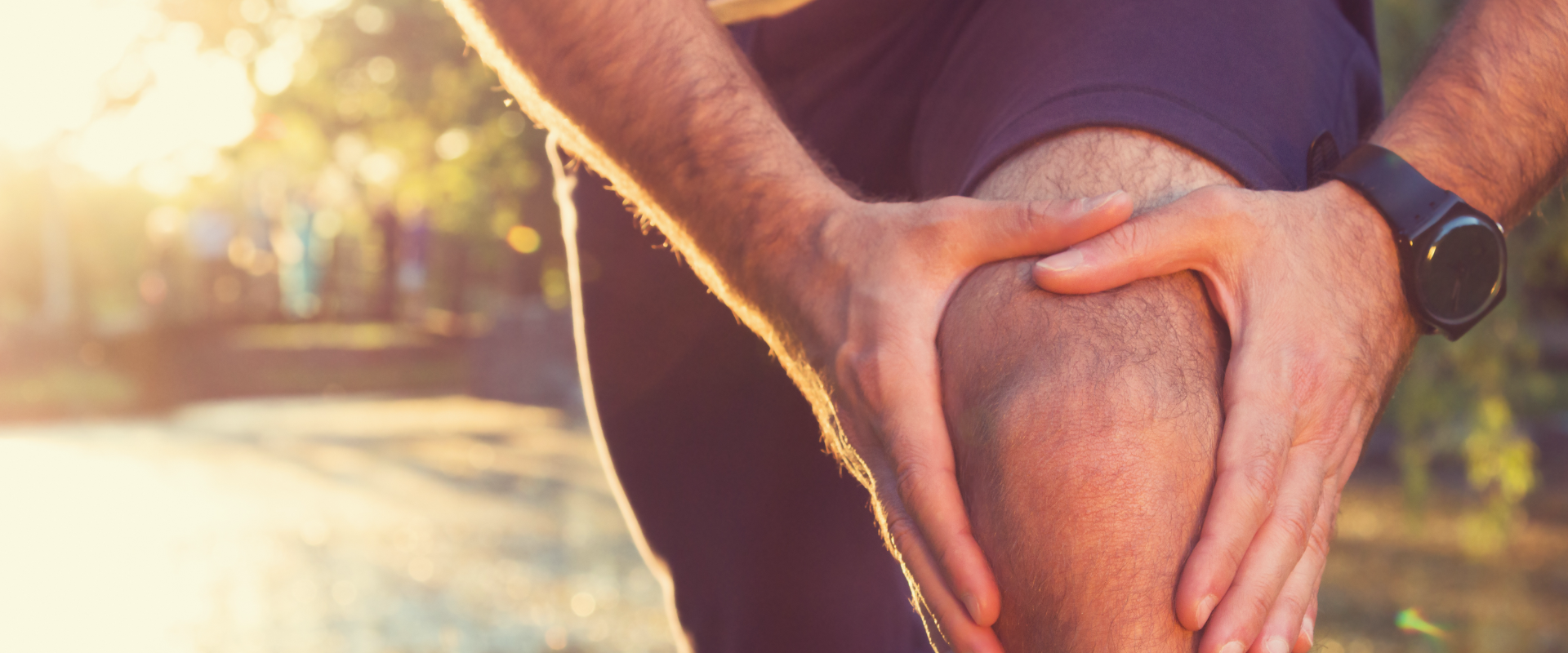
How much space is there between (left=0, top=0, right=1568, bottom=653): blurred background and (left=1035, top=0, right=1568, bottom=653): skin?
325 millimetres

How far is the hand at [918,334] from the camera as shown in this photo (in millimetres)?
740

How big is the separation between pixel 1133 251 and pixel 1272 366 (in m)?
0.11

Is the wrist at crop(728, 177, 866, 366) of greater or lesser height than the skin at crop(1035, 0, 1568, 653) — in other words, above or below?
above

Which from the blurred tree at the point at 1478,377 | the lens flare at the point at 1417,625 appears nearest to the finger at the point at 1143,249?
the lens flare at the point at 1417,625

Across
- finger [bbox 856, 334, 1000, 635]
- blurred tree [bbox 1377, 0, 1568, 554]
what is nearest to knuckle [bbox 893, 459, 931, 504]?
finger [bbox 856, 334, 1000, 635]

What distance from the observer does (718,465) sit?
150cm

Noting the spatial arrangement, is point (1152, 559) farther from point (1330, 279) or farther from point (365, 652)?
point (365, 652)

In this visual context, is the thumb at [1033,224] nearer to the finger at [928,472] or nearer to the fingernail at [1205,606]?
the finger at [928,472]

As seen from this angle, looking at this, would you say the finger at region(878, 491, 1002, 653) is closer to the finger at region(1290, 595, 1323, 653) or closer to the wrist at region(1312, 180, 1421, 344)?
the finger at region(1290, 595, 1323, 653)

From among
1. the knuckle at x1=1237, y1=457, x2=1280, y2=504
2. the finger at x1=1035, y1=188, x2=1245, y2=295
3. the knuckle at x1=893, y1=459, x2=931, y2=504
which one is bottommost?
the knuckle at x1=1237, y1=457, x2=1280, y2=504

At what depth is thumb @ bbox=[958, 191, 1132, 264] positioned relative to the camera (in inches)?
29.8

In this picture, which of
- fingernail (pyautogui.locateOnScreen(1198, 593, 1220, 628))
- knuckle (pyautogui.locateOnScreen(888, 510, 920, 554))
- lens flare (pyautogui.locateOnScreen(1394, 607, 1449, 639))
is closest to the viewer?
fingernail (pyautogui.locateOnScreen(1198, 593, 1220, 628))

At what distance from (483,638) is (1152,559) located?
3.59 m

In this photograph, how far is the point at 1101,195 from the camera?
0.78 meters
